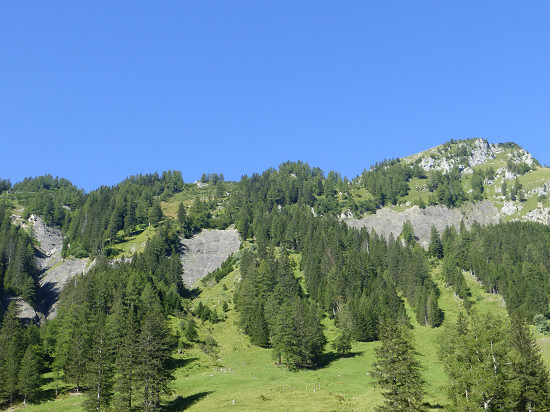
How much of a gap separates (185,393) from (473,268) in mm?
128805

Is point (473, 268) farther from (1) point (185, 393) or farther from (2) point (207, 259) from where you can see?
(1) point (185, 393)

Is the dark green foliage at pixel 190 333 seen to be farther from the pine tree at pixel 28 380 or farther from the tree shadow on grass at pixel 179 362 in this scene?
the pine tree at pixel 28 380

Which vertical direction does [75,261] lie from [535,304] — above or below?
above

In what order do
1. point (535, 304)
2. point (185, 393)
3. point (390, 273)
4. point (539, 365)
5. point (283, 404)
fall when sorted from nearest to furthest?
1. point (539, 365)
2. point (283, 404)
3. point (185, 393)
4. point (535, 304)
5. point (390, 273)

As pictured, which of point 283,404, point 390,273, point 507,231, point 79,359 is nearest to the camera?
point 283,404

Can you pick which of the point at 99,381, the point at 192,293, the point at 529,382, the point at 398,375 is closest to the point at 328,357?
the point at 99,381

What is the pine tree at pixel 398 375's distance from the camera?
45750mm

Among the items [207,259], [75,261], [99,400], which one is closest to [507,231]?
[207,259]

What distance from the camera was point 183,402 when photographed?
66938mm

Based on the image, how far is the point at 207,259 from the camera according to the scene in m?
196

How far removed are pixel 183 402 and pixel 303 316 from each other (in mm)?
40270

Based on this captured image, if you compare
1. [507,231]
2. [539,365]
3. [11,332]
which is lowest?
[539,365]

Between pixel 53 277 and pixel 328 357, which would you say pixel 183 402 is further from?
pixel 53 277

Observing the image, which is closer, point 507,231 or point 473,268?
point 473,268
